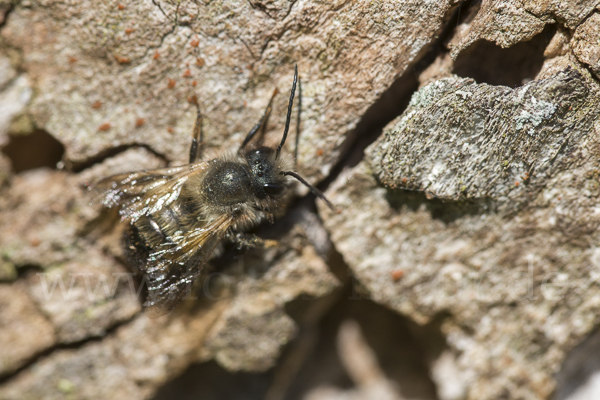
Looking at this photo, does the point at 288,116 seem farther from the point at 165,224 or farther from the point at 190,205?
the point at 165,224

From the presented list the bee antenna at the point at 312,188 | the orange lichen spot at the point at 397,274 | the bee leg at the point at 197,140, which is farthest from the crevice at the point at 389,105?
the bee leg at the point at 197,140

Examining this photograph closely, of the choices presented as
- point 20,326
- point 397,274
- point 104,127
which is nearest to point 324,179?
point 397,274

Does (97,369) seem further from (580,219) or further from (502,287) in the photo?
(580,219)

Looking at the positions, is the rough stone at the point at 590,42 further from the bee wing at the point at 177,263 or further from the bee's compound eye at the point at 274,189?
the bee wing at the point at 177,263

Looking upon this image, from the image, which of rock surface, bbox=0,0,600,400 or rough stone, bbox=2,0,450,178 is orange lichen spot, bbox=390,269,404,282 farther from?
rough stone, bbox=2,0,450,178

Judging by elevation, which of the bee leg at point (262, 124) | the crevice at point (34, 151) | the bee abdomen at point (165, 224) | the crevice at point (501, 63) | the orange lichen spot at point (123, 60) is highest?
the crevice at point (501, 63)

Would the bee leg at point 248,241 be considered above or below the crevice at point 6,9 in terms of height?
below

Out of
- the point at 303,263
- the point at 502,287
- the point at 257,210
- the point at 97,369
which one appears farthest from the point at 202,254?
the point at 502,287

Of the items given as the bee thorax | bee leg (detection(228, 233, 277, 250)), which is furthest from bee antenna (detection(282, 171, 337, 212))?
bee leg (detection(228, 233, 277, 250))
